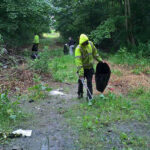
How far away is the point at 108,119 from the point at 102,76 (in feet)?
6.20

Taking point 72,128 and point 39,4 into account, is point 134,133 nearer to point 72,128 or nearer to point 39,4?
point 72,128

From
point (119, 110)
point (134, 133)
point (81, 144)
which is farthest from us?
point (119, 110)

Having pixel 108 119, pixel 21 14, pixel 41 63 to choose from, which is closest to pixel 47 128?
pixel 108 119

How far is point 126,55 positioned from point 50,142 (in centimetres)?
1085

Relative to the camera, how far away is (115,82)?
9.19 meters

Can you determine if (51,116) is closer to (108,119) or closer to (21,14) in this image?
(108,119)

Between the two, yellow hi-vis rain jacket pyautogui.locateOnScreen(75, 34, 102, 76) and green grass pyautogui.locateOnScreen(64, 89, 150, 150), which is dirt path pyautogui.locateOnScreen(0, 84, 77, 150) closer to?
green grass pyautogui.locateOnScreen(64, 89, 150, 150)

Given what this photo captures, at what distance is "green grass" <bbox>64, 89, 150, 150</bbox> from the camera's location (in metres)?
4.17

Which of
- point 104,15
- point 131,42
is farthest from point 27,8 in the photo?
point 104,15

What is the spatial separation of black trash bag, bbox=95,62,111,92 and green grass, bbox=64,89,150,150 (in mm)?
359

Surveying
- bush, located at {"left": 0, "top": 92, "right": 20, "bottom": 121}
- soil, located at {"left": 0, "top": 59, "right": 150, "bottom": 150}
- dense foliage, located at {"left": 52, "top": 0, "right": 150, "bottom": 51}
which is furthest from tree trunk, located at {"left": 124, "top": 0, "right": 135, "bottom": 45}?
bush, located at {"left": 0, "top": 92, "right": 20, "bottom": 121}

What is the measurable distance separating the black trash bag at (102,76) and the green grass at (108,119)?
1.18ft

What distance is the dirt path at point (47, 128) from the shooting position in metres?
4.15

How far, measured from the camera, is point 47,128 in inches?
195
